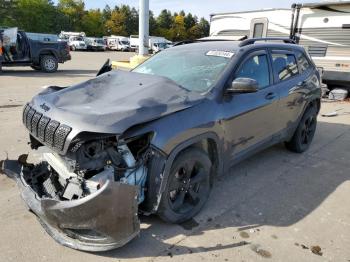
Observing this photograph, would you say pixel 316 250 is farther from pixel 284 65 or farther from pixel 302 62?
pixel 302 62

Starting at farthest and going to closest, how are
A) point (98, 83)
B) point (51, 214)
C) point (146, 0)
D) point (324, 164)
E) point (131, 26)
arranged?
point (131, 26)
point (146, 0)
point (324, 164)
point (98, 83)
point (51, 214)

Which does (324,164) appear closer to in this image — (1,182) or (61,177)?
(61,177)

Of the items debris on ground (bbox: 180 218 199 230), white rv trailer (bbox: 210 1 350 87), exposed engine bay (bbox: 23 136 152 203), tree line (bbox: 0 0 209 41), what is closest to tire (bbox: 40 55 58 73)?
white rv trailer (bbox: 210 1 350 87)

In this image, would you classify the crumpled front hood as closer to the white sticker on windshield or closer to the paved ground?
the white sticker on windshield

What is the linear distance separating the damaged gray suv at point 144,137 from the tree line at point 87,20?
52.6 metres

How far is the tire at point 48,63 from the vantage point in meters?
16.2

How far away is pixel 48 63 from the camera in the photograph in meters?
16.4

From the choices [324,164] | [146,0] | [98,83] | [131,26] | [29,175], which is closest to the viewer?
[29,175]

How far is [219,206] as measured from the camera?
4008 millimetres

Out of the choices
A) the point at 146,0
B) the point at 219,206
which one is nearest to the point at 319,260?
the point at 219,206

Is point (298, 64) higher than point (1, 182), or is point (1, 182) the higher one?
point (298, 64)

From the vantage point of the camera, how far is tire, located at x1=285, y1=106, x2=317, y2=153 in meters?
5.83

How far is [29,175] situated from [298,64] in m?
4.23

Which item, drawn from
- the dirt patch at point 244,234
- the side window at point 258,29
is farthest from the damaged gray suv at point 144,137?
the side window at point 258,29
